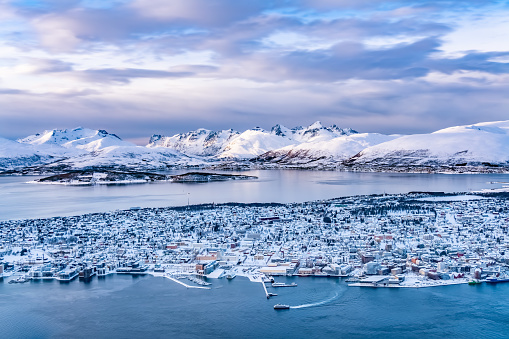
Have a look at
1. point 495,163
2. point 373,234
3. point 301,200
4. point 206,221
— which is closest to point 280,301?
point 373,234

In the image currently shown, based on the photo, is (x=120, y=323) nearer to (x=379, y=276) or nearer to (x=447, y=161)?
(x=379, y=276)

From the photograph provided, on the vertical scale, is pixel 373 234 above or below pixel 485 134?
below

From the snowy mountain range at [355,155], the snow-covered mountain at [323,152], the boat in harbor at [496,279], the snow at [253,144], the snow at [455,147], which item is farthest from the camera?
the snow at [253,144]

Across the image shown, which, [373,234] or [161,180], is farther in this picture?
[161,180]

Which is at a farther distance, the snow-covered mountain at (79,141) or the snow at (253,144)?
the snow-covered mountain at (79,141)

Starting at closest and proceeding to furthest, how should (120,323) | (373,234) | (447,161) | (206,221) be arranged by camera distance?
1. (120,323)
2. (373,234)
3. (206,221)
4. (447,161)

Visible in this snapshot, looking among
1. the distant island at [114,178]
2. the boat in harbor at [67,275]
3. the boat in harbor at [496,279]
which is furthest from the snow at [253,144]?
the boat in harbor at [496,279]

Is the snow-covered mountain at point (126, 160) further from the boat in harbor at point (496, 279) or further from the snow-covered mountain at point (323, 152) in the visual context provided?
the boat in harbor at point (496, 279)
